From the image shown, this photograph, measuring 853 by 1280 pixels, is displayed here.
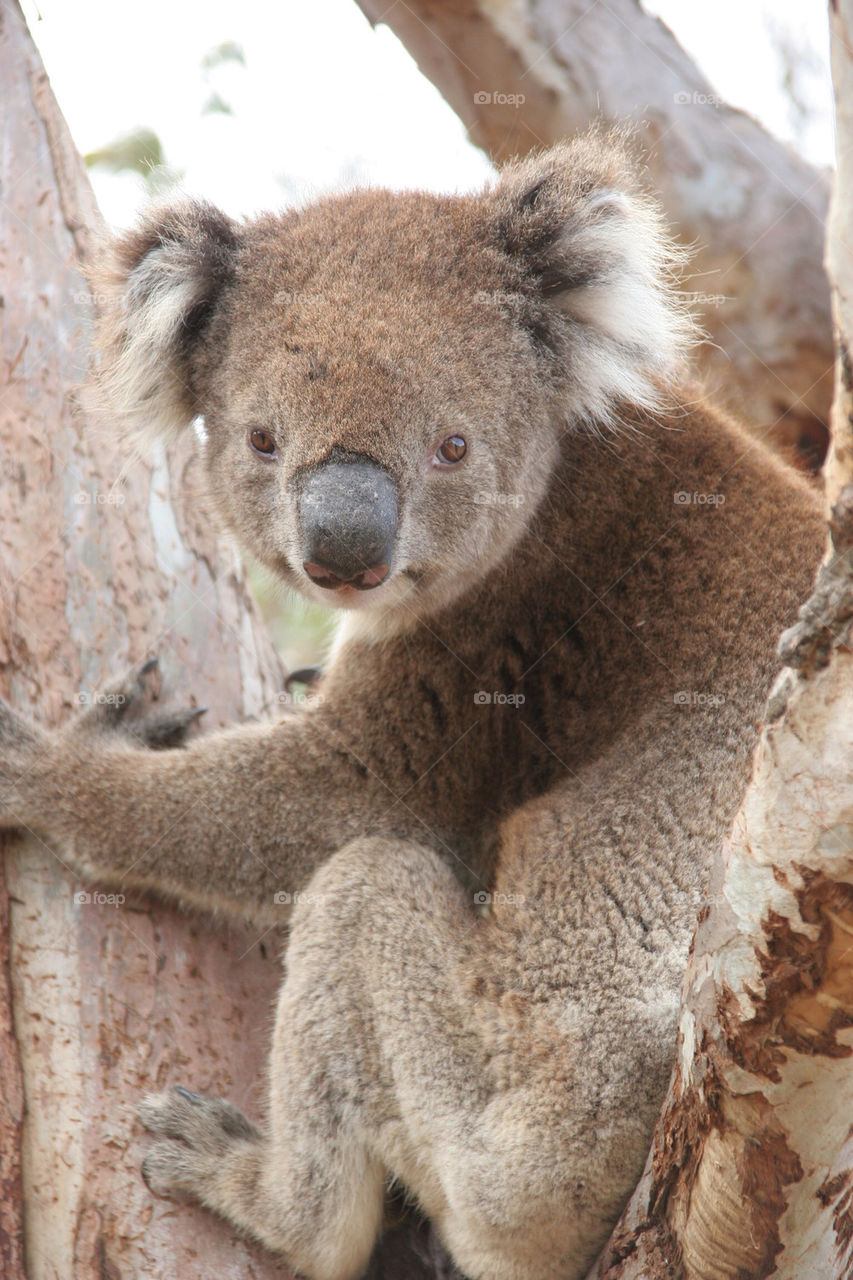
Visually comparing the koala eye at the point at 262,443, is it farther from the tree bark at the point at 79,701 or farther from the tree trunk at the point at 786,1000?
the tree trunk at the point at 786,1000

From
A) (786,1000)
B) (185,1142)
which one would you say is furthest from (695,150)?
(185,1142)

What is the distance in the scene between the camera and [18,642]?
4027mm

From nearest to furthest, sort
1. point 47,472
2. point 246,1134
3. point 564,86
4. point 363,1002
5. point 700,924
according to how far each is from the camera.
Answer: point 700,924 < point 363,1002 < point 246,1134 < point 47,472 < point 564,86

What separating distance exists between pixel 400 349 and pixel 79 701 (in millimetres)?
1801

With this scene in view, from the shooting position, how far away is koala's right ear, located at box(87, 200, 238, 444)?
377 centimetres

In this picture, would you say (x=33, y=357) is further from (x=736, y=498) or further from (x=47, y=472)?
(x=736, y=498)

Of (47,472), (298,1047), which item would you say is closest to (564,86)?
(47,472)

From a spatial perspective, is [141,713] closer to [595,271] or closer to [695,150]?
[595,271]

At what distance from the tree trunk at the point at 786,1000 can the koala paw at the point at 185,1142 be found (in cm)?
126

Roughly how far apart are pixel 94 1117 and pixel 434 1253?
50.5 inches

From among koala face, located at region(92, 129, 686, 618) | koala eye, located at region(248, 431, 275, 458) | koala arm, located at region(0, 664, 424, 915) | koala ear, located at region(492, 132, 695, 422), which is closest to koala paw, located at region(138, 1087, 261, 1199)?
koala arm, located at region(0, 664, 424, 915)

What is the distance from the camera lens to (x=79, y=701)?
4176mm

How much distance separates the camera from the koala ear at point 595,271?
11.9ft

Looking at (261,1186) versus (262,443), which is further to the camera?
(262,443)
